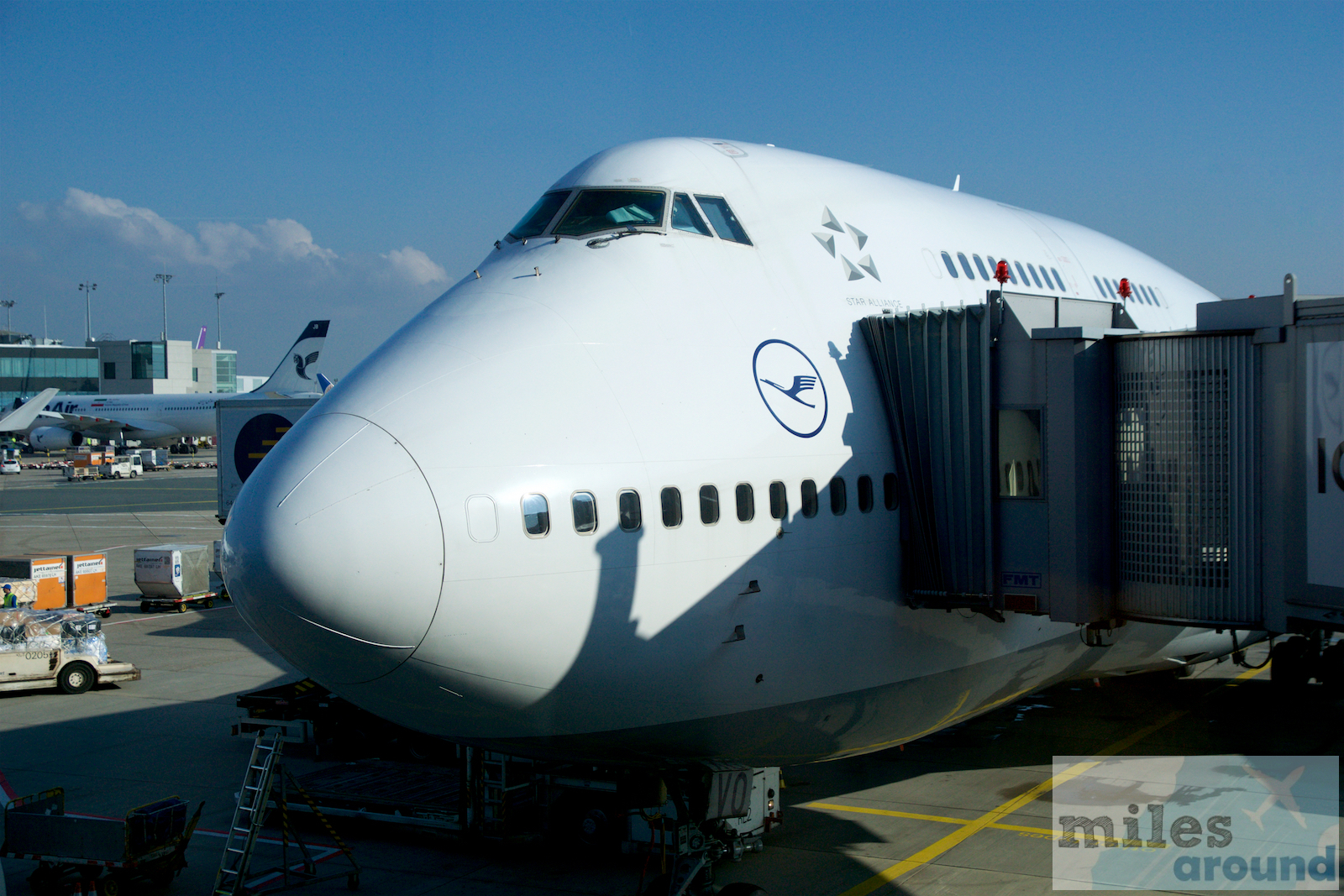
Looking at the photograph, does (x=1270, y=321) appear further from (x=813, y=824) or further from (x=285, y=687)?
(x=285, y=687)

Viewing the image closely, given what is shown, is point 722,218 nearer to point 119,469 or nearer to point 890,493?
point 890,493

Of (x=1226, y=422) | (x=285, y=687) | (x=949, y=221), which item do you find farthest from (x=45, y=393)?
(x=1226, y=422)

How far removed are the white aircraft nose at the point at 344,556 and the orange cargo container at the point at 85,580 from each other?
2907 cm

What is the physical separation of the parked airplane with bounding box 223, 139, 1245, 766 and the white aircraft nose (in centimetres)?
2

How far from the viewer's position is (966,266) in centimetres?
1466

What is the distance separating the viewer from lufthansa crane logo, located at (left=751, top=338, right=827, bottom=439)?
1098 centimetres

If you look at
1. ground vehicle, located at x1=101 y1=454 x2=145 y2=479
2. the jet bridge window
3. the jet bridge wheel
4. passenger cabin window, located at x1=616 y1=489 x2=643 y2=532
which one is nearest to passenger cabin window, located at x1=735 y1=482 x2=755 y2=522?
passenger cabin window, located at x1=616 y1=489 x2=643 y2=532

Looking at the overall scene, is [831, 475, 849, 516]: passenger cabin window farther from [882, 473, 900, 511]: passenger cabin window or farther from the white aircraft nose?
the white aircraft nose

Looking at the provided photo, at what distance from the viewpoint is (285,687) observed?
68.0 ft

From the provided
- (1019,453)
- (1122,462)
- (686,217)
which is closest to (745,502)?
(1019,453)

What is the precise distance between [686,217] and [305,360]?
82.8 m

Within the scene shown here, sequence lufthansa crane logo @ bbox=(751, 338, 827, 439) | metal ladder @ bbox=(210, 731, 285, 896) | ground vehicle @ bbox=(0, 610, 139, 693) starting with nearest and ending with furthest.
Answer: lufthansa crane logo @ bbox=(751, 338, 827, 439) < metal ladder @ bbox=(210, 731, 285, 896) < ground vehicle @ bbox=(0, 610, 139, 693)

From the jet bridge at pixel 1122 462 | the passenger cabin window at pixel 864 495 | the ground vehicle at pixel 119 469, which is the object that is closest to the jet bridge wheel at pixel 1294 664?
the jet bridge at pixel 1122 462

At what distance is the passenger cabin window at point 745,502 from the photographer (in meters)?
10.3
